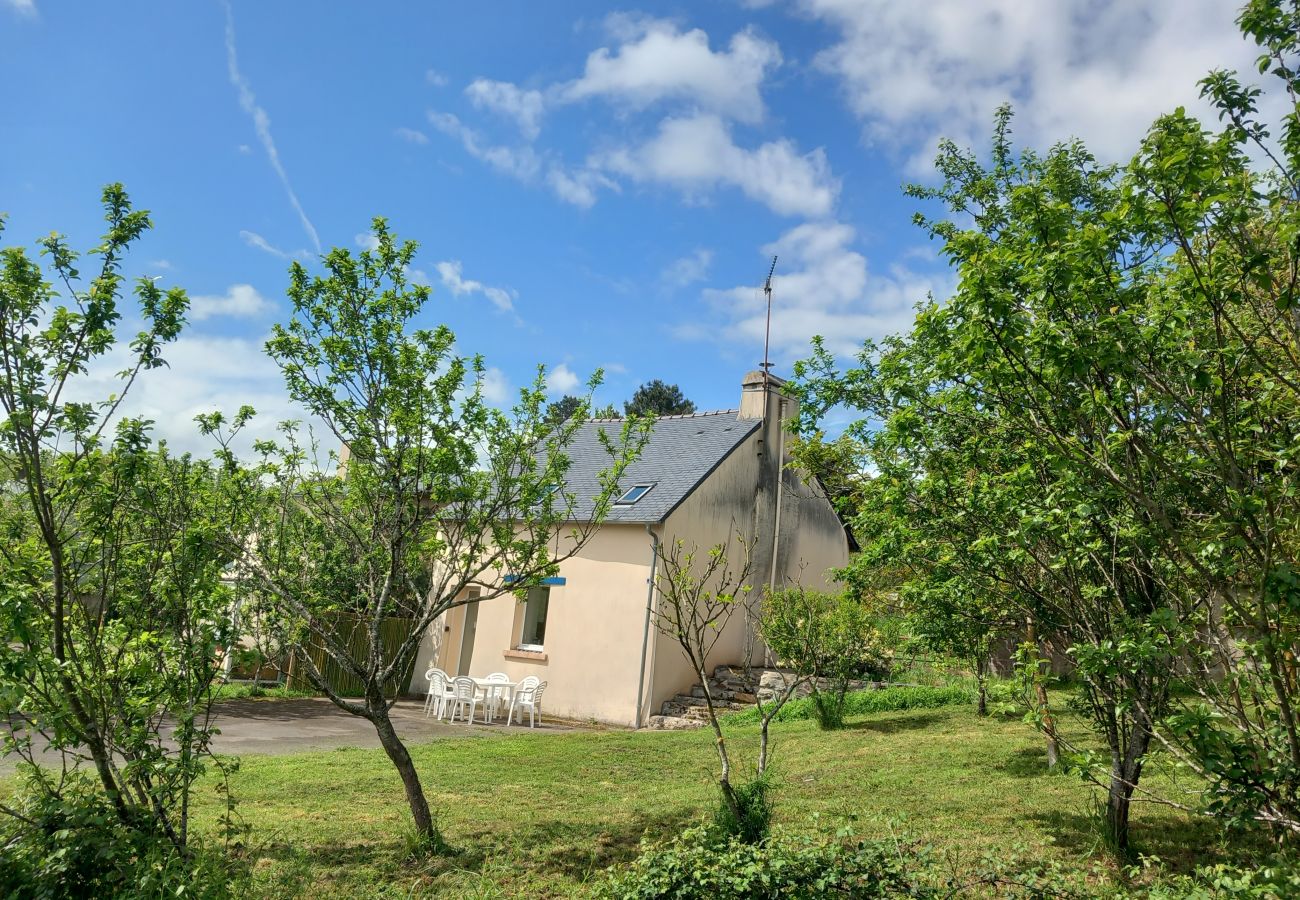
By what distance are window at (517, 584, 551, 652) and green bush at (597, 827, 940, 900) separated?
13.7 m

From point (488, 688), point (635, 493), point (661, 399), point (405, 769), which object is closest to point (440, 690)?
point (488, 688)

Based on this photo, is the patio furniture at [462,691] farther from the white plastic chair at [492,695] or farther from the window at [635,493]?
the window at [635,493]

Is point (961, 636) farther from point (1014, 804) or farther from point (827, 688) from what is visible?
point (827, 688)

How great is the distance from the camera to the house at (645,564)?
16.2m

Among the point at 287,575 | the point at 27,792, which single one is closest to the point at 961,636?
the point at 287,575

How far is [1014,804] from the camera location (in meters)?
7.52

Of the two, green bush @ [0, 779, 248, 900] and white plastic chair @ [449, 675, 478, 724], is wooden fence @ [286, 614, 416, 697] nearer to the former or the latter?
white plastic chair @ [449, 675, 478, 724]

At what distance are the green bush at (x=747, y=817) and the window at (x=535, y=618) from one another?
42.0 ft

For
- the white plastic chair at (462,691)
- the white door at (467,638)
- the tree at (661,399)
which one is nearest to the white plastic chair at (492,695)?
the white plastic chair at (462,691)

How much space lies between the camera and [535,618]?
61.5 feet

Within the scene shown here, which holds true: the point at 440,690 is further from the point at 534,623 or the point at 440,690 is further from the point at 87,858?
the point at 87,858

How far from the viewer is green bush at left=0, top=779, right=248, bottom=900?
4211 millimetres

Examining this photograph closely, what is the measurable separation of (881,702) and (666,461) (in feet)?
23.1

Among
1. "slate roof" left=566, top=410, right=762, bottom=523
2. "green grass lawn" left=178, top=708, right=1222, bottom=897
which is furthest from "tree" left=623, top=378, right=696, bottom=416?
"green grass lawn" left=178, top=708, right=1222, bottom=897
